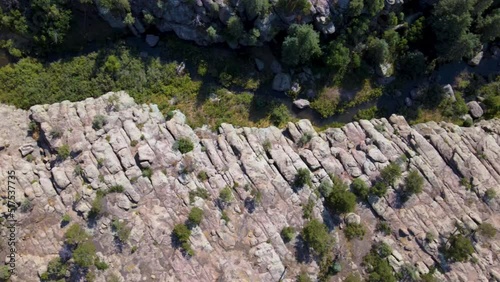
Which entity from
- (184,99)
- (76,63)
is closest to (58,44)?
(76,63)

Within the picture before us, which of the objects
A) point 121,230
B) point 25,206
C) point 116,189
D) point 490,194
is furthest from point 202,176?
point 490,194

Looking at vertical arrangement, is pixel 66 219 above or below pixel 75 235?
above

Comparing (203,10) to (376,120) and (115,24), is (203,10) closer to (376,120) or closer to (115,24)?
(115,24)

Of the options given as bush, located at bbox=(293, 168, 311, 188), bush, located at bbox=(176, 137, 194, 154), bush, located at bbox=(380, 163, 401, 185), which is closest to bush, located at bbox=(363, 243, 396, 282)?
bush, located at bbox=(380, 163, 401, 185)

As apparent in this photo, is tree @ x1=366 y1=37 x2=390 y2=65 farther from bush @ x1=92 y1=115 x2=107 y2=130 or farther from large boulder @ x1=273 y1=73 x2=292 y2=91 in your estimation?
bush @ x1=92 y1=115 x2=107 y2=130

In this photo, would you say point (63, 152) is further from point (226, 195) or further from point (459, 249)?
point (459, 249)
